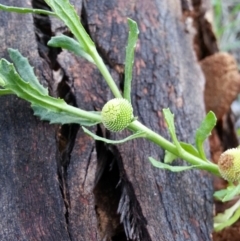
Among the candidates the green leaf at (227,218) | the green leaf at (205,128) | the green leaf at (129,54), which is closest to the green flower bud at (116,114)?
the green leaf at (129,54)

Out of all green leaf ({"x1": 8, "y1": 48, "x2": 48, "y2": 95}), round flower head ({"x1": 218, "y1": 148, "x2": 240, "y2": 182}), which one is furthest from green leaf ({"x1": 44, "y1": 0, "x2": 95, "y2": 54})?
round flower head ({"x1": 218, "y1": 148, "x2": 240, "y2": 182})

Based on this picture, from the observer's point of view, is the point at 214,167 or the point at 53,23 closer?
the point at 214,167

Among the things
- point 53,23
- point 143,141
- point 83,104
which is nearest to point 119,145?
point 143,141

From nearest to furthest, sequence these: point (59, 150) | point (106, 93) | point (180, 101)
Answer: point (59, 150), point (106, 93), point (180, 101)

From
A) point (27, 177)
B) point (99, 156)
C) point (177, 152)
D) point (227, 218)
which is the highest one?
point (27, 177)

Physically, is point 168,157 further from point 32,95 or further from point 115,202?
point 32,95

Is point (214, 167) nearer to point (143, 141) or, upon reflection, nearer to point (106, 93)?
point (143, 141)

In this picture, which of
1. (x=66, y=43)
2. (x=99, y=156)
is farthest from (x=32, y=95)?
(x=99, y=156)
